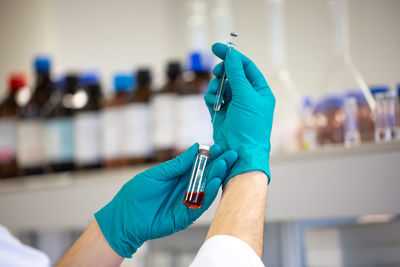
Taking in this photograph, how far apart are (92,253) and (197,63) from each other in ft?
1.73

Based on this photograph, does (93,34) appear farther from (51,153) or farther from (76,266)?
(76,266)

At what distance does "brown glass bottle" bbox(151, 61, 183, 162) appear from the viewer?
3.67ft

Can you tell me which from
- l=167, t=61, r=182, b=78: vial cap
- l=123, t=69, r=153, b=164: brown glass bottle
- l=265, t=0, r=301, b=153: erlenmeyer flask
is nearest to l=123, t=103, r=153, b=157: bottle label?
l=123, t=69, r=153, b=164: brown glass bottle

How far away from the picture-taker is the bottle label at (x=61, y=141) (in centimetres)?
130

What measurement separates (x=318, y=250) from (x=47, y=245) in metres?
0.82

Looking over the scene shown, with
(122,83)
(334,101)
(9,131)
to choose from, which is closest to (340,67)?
(334,101)

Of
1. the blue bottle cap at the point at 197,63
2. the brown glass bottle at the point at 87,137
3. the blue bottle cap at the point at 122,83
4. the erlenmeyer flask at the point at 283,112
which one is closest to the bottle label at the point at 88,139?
the brown glass bottle at the point at 87,137

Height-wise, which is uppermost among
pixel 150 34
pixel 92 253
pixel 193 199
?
pixel 150 34

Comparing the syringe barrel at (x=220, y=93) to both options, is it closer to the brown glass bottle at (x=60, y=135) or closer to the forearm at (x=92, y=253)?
the forearm at (x=92, y=253)

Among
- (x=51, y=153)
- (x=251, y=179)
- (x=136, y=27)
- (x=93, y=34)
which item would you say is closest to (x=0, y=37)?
(x=93, y=34)

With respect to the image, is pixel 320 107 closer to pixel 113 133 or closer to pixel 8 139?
pixel 113 133

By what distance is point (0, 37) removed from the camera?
176cm

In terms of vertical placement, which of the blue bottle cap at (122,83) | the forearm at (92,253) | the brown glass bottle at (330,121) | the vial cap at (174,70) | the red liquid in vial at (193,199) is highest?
the vial cap at (174,70)

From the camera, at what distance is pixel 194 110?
1077 millimetres
